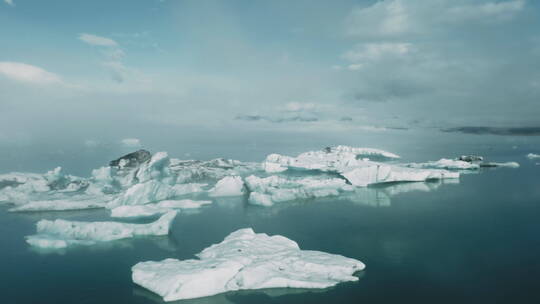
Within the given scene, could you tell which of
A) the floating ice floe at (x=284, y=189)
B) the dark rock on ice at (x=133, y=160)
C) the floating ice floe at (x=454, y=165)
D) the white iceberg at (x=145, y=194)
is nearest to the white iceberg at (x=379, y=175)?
the floating ice floe at (x=284, y=189)

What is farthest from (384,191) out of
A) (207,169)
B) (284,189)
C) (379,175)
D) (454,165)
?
(454,165)

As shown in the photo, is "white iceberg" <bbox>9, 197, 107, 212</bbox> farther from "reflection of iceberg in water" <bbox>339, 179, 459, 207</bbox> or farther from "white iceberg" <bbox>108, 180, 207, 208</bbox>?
"reflection of iceberg in water" <bbox>339, 179, 459, 207</bbox>

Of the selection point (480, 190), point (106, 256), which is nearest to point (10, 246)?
point (106, 256)

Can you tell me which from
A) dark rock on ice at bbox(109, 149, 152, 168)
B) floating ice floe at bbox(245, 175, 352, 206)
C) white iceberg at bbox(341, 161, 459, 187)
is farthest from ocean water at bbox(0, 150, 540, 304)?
dark rock on ice at bbox(109, 149, 152, 168)

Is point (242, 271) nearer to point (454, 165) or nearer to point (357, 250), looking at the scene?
point (357, 250)

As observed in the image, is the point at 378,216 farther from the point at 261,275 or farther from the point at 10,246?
the point at 10,246

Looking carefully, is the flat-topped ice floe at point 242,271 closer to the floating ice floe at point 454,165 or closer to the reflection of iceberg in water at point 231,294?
the reflection of iceberg in water at point 231,294

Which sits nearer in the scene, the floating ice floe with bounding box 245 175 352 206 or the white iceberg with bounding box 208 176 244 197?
the floating ice floe with bounding box 245 175 352 206
